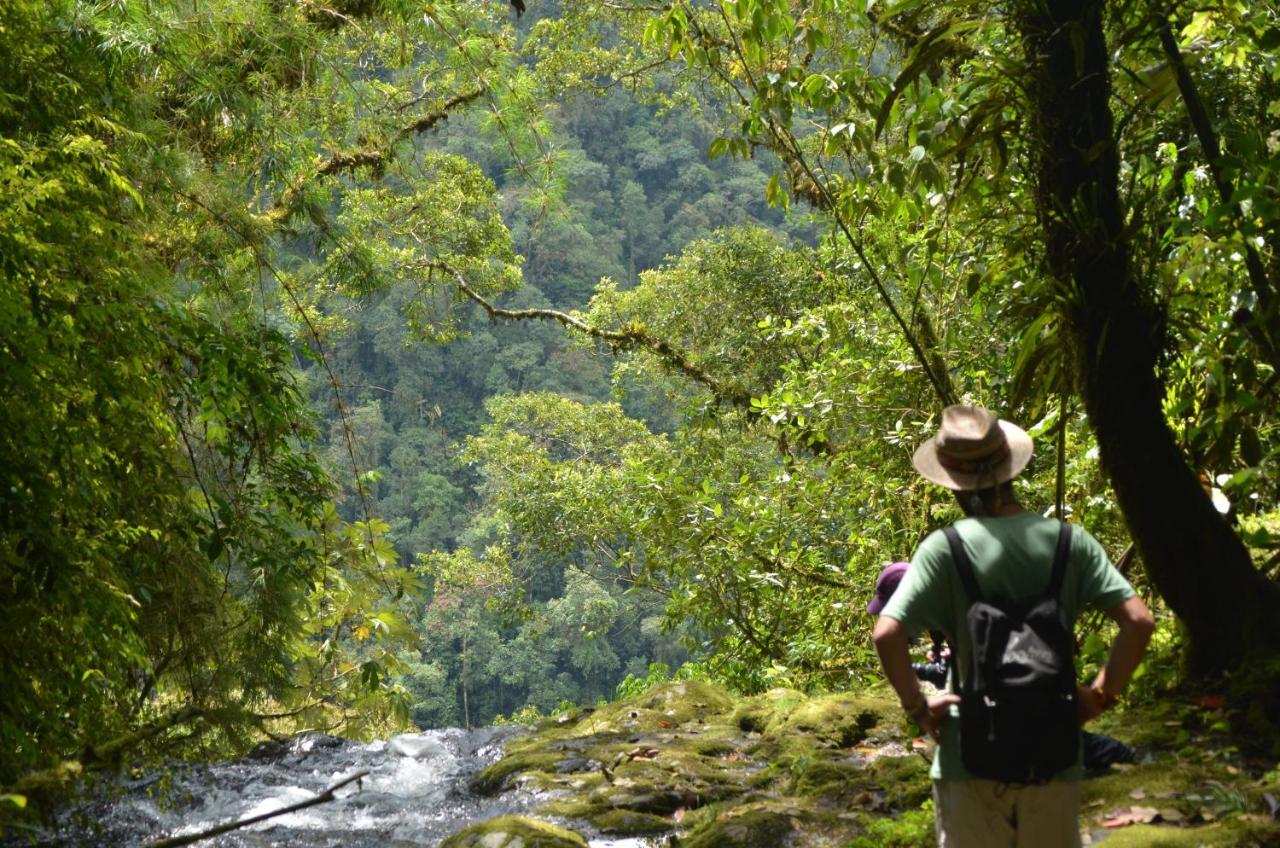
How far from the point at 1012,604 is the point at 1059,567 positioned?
109mm

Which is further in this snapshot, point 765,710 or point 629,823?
point 765,710

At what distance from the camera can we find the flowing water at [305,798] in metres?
4.93

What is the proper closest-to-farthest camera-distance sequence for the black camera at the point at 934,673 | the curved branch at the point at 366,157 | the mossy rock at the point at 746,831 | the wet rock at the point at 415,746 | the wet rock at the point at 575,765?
the black camera at the point at 934,673
the mossy rock at the point at 746,831
the wet rock at the point at 575,765
the wet rock at the point at 415,746
the curved branch at the point at 366,157

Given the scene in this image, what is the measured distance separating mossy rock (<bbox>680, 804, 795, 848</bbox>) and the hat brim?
70.8 inches

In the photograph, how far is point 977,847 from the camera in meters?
2.09

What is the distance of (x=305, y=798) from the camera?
5.96 m

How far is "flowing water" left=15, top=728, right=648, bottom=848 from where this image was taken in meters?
4.93

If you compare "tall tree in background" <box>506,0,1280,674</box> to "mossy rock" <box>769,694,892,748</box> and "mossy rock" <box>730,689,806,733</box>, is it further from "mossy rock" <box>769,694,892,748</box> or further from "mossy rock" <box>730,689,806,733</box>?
"mossy rock" <box>730,689,806,733</box>

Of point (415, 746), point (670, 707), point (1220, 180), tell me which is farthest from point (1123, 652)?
point (415, 746)

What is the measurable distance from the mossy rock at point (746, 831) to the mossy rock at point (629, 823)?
1.30 ft

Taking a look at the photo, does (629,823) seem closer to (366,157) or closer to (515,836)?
(515,836)

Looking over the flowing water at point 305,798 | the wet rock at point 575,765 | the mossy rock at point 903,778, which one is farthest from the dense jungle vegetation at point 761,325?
the wet rock at point 575,765

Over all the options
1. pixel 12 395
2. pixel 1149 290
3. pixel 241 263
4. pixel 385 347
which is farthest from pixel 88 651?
pixel 385 347

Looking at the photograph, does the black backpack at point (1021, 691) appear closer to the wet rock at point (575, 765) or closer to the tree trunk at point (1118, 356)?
the tree trunk at point (1118, 356)
